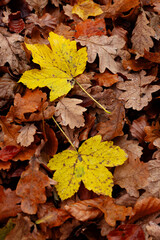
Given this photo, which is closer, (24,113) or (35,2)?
(24,113)

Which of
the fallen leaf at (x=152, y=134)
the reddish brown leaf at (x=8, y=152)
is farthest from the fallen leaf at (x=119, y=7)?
the reddish brown leaf at (x=8, y=152)

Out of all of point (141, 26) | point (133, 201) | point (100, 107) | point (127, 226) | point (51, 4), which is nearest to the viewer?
point (127, 226)

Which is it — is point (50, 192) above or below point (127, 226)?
above

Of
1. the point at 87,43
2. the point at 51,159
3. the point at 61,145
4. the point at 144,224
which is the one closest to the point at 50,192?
the point at 51,159

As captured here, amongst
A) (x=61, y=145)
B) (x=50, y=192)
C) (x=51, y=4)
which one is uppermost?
(x=51, y=4)

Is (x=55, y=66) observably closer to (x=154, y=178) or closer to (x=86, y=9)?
(x=86, y=9)

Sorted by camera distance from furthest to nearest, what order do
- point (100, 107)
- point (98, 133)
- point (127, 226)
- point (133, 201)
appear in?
1. point (100, 107)
2. point (98, 133)
3. point (133, 201)
4. point (127, 226)

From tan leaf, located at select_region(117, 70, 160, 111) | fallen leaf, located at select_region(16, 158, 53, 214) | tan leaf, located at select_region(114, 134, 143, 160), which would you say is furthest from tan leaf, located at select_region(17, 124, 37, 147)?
tan leaf, located at select_region(117, 70, 160, 111)

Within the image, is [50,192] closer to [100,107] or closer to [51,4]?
[100,107]

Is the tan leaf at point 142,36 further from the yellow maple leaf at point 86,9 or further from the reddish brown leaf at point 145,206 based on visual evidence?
A: the reddish brown leaf at point 145,206
